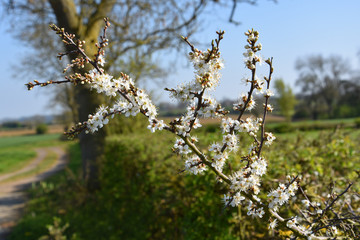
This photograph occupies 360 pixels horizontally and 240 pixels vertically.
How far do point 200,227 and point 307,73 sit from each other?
46.7m

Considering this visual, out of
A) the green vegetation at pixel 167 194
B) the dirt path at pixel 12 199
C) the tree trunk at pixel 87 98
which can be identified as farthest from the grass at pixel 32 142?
the green vegetation at pixel 167 194

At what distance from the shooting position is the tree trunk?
7.51 metres

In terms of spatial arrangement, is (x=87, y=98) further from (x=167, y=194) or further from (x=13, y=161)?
(x=13, y=161)

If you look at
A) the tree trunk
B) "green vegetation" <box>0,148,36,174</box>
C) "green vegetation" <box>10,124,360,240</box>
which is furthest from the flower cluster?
"green vegetation" <box>0,148,36,174</box>

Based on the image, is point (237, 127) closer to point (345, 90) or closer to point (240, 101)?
point (240, 101)

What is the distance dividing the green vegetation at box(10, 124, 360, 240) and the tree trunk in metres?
0.62

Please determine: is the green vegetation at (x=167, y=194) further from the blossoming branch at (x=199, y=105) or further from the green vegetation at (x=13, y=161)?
the green vegetation at (x=13, y=161)

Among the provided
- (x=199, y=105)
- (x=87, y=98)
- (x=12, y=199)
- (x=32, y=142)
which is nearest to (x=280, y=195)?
(x=199, y=105)

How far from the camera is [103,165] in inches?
294

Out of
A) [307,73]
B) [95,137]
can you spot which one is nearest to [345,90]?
[307,73]

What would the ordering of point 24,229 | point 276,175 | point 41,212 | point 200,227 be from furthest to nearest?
1. point 41,212
2. point 24,229
3. point 200,227
4. point 276,175

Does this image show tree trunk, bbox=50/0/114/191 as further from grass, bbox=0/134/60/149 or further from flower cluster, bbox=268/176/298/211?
grass, bbox=0/134/60/149

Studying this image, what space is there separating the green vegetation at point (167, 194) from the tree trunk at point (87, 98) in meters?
0.62

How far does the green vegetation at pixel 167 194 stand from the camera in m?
3.21
